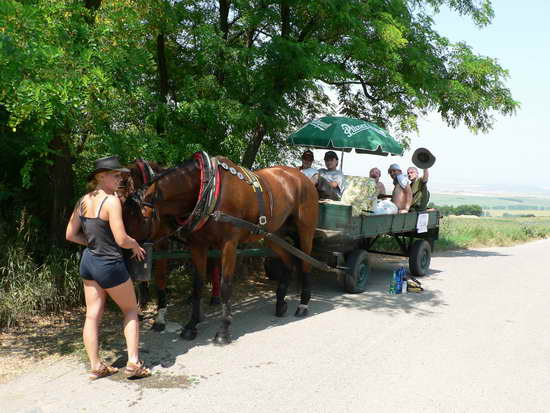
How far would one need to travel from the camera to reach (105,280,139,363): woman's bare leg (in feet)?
13.8

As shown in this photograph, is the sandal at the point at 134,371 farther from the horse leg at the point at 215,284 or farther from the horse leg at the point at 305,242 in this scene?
the horse leg at the point at 305,242

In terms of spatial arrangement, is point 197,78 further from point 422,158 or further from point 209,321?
point 422,158

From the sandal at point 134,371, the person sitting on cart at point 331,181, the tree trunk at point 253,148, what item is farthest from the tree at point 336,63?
the sandal at point 134,371

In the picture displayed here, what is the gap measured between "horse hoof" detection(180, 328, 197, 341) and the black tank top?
5.22ft

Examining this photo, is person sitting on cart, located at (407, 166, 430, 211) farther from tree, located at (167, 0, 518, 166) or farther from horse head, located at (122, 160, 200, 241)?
horse head, located at (122, 160, 200, 241)

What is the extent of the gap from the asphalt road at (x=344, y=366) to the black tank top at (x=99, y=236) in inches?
42.7

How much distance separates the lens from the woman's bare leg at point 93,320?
421cm

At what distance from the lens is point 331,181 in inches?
308

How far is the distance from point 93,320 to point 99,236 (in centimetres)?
72

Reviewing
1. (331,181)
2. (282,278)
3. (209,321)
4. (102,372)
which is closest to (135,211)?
(102,372)

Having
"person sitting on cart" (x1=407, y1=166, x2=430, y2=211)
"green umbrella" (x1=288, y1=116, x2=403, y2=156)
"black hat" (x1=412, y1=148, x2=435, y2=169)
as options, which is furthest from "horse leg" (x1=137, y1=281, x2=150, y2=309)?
"black hat" (x1=412, y1=148, x2=435, y2=169)

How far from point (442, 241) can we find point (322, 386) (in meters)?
11.6

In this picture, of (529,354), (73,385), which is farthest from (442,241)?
(73,385)

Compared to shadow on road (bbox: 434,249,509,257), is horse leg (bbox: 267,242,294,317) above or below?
above
